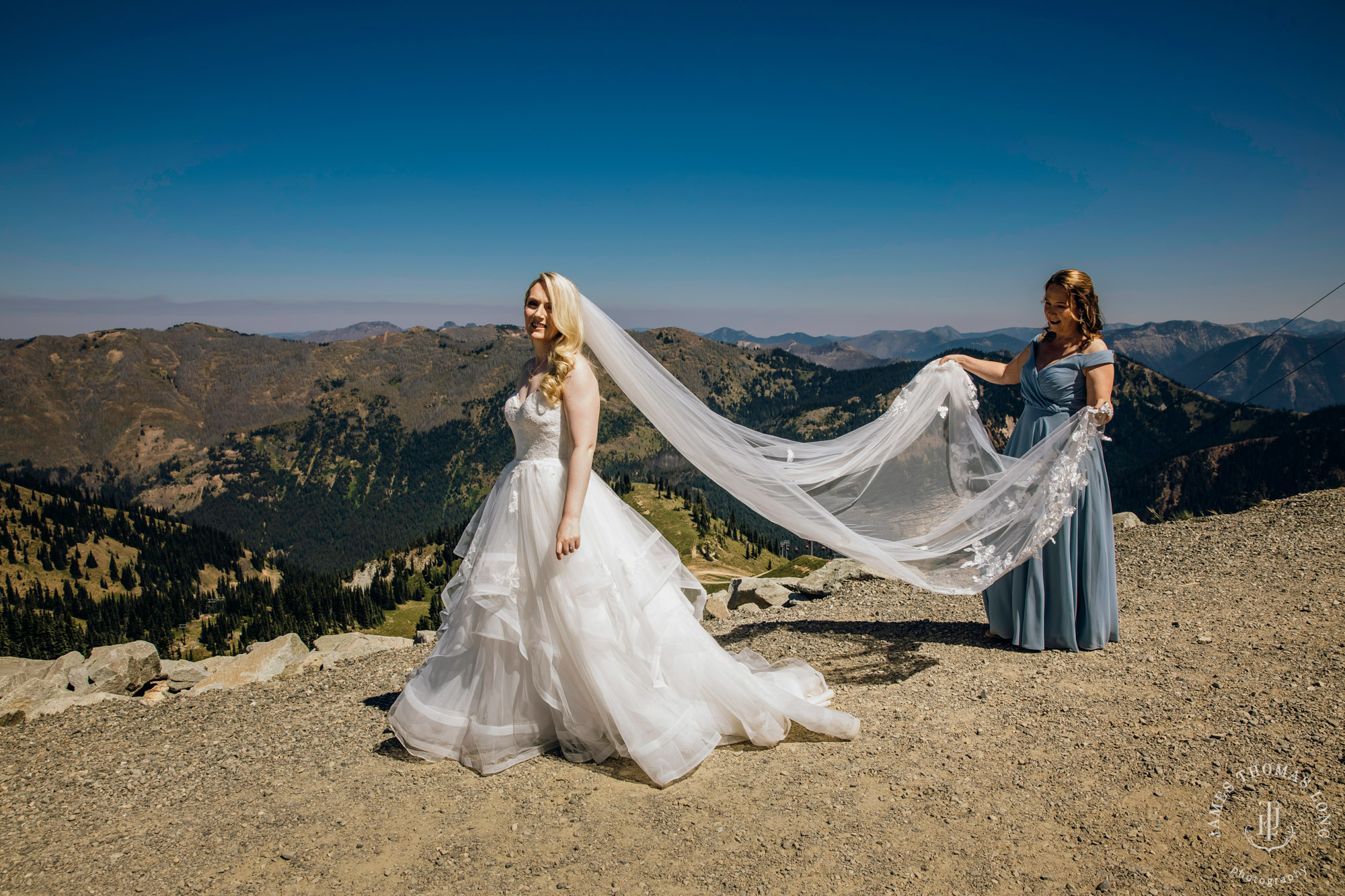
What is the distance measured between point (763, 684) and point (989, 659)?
3.45 meters

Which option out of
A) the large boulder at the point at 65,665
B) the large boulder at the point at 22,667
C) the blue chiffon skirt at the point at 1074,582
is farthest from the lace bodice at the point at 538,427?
the large boulder at the point at 22,667

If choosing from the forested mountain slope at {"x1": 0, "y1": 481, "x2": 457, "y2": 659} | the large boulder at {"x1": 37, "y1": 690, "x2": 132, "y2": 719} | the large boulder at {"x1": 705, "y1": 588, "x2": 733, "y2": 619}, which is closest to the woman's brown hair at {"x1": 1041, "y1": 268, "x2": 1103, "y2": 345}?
the large boulder at {"x1": 705, "y1": 588, "x2": 733, "y2": 619}

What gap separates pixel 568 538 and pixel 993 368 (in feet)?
Answer: 19.5

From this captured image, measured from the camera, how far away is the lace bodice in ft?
20.1

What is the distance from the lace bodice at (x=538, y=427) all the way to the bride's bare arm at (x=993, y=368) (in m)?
5.15

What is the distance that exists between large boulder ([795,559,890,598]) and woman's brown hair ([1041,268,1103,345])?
20.5ft

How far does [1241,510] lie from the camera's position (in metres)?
14.4

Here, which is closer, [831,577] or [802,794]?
[802,794]

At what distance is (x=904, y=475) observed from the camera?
870 centimetres

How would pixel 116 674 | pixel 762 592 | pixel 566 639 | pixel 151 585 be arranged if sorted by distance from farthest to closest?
pixel 151 585, pixel 762 592, pixel 116 674, pixel 566 639

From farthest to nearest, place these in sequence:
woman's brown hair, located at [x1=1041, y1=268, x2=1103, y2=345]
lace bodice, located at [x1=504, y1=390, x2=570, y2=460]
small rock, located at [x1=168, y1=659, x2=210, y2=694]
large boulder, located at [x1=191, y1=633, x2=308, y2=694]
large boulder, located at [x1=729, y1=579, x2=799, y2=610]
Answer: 1. large boulder, located at [x1=729, y1=579, x2=799, y2=610]
2. small rock, located at [x1=168, y1=659, x2=210, y2=694]
3. large boulder, located at [x1=191, y1=633, x2=308, y2=694]
4. woman's brown hair, located at [x1=1041, y1=268, x2=1103, y2=345]
5. lace bodice, located at [x1=504, y1=390, x2=570, y2=460]

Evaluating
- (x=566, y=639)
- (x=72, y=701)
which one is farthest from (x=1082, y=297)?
(x=72, y=701)

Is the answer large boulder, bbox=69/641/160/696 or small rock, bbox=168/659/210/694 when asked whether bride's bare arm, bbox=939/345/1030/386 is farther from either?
large boulder, bbox=69/641/160/696

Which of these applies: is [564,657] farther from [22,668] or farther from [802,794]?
[22,668]
